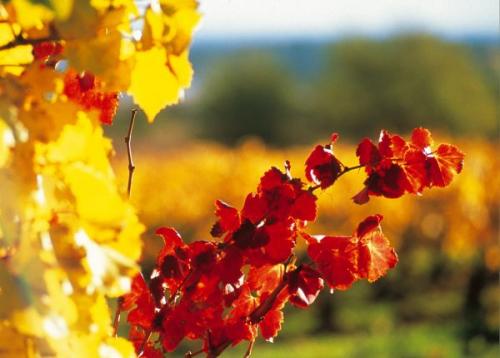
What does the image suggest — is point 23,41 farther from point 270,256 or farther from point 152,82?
point 270,256

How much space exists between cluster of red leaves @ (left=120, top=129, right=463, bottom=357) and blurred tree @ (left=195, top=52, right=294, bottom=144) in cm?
3003

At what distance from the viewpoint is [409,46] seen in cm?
2798

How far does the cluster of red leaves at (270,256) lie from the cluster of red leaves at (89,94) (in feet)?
0.72

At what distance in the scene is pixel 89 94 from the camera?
145 cm

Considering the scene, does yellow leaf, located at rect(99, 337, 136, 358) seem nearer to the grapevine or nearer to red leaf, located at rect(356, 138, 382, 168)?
the grapevine

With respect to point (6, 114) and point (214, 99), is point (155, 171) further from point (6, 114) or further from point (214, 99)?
point (214, 99)

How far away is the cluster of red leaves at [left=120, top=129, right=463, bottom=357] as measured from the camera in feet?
4.70

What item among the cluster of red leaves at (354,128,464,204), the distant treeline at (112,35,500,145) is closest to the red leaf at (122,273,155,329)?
the cluster of red leaves at (354,128,464,204)

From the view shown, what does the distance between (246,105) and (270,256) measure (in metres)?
30.8

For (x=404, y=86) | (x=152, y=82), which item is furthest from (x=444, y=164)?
(x=404, y=86)

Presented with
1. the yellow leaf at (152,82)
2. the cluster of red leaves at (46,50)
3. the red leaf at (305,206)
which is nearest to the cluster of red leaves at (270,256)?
the red leaf at (305,206)

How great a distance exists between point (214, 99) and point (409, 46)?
284 inches

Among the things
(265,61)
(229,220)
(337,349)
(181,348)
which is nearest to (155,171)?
(181,348)

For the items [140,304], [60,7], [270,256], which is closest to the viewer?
[60,7]
